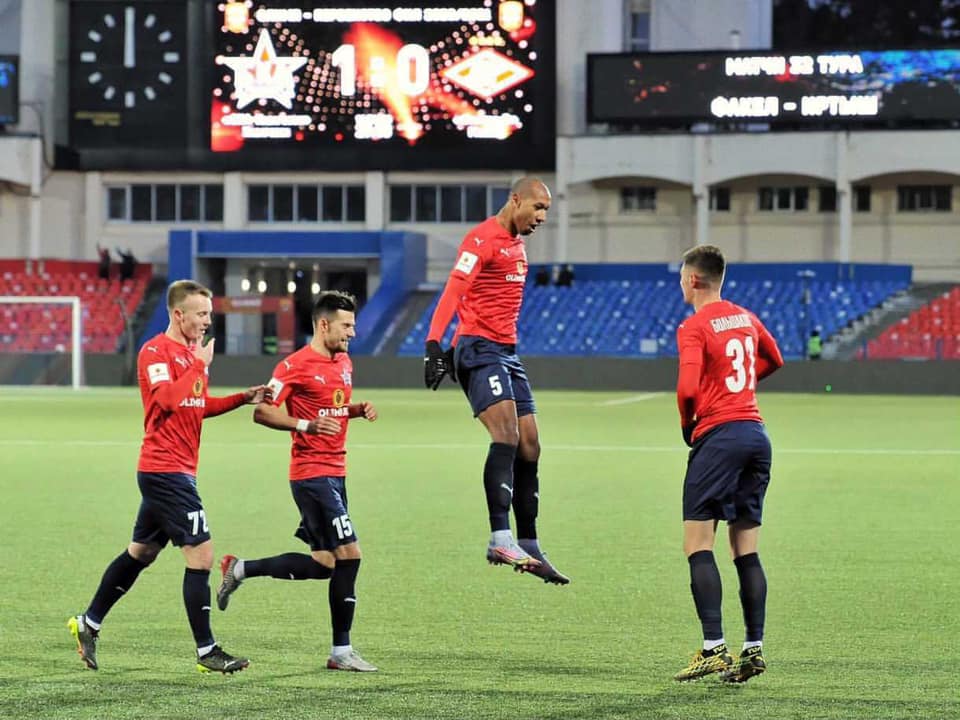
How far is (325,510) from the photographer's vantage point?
8.48m

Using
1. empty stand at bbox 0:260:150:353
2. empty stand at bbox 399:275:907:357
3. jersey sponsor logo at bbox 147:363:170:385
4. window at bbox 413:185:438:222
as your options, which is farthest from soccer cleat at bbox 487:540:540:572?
window at bbox 413:185:438:222

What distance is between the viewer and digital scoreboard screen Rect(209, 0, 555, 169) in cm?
5269

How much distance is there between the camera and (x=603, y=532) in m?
14.4

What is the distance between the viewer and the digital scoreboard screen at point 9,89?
53781 millimetres

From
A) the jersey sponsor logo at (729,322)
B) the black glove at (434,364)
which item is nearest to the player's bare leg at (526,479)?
the black glove at (434,364)

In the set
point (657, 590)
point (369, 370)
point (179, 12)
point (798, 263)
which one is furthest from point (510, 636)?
point (179, 12)

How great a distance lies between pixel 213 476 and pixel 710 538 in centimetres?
1245

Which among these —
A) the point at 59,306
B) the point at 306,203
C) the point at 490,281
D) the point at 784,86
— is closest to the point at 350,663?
the point at 490,281

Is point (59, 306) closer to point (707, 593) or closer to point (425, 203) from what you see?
point (425, 203)

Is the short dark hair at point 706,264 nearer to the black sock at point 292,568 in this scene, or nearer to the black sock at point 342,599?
the black sock at point 342,599

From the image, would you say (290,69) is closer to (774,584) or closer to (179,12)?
(179,12)

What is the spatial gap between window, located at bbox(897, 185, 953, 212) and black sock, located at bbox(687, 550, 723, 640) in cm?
4805

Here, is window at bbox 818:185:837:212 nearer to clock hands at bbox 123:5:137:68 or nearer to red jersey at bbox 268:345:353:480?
clock hands at bbox 123:5:137:68

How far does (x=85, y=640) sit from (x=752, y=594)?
10.5 ft
